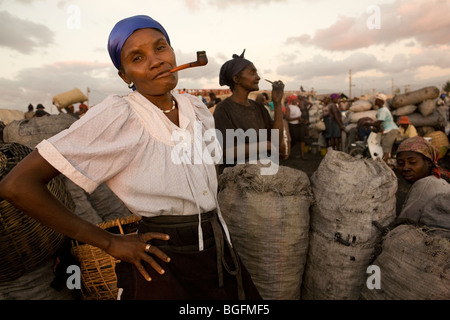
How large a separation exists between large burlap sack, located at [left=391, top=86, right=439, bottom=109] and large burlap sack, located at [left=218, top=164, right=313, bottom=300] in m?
7.50

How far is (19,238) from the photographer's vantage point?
1472 millimetres

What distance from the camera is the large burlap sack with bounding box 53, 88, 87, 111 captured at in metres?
8.88

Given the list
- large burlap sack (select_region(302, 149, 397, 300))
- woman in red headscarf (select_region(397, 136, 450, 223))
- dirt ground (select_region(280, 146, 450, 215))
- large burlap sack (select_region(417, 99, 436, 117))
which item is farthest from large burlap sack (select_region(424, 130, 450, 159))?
large burlap sack (select_region(302, 149, 397, 300))

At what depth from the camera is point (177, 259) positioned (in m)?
1.01

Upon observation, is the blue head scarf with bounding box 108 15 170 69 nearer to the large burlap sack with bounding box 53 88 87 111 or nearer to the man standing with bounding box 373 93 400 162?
the man standing with bounding box 373 93 400 162

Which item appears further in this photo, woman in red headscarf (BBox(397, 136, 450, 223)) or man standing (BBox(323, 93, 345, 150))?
man standing (BBox(323, 93, 345, 150))

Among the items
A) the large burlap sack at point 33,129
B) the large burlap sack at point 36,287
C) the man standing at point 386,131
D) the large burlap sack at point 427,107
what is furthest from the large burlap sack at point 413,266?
the large burlap sack at point 427,107

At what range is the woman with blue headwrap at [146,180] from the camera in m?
0.89

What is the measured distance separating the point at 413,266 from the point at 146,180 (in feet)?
4.74

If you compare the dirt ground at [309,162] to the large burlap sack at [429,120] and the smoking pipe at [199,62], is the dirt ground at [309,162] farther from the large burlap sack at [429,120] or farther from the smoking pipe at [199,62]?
the smoking pipe at [199,62]
